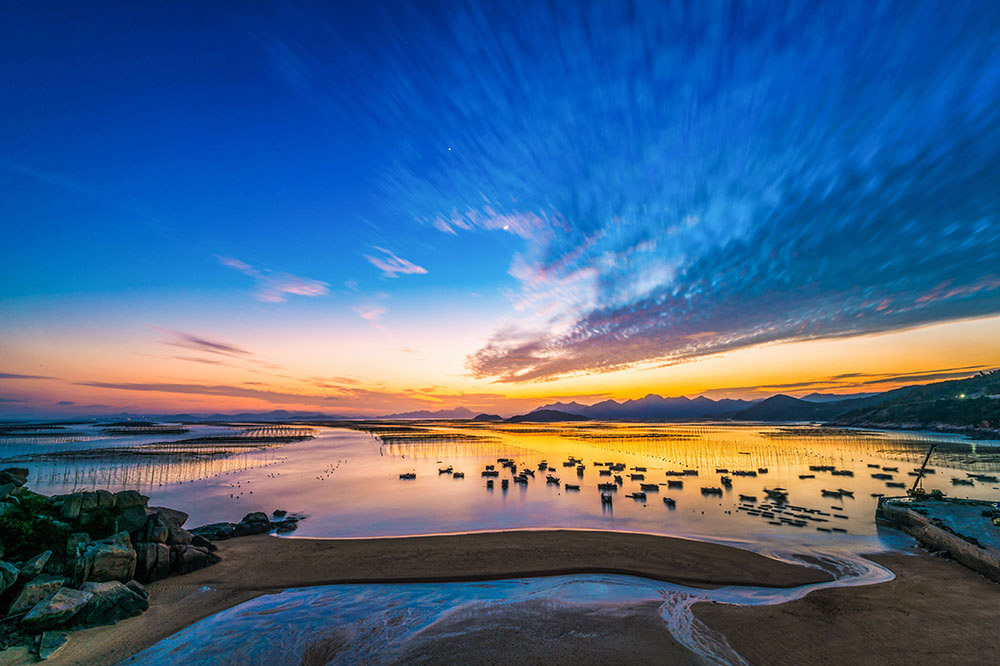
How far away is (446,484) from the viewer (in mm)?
47844

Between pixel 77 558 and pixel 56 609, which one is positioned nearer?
pixel 56 609

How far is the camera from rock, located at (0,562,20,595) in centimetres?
1423

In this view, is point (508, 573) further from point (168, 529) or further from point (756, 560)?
point (168, 529)

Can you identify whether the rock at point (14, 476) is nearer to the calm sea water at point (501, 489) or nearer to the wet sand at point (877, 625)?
the calm sea water at point (501, 489)

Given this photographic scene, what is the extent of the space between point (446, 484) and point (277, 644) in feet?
113

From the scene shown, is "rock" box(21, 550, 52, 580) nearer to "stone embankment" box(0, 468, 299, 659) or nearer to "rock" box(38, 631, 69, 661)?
"stone embankment" box(0, 468, 299, 659)

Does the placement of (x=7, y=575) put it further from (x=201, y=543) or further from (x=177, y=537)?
(x=201, y=543)

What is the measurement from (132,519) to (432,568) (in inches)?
623

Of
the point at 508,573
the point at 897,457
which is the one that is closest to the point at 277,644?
the point at 508,573

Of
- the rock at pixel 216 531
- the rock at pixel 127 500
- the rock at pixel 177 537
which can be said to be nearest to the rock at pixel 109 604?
the rock at pixel 177 537

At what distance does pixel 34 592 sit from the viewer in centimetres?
1464

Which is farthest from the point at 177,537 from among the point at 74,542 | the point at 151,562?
the point at 74,542

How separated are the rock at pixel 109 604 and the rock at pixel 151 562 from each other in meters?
2.64

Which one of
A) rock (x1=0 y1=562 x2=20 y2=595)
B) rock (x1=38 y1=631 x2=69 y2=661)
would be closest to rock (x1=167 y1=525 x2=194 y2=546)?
rock (x1=0 y1=562 x2=20 y2=595)
